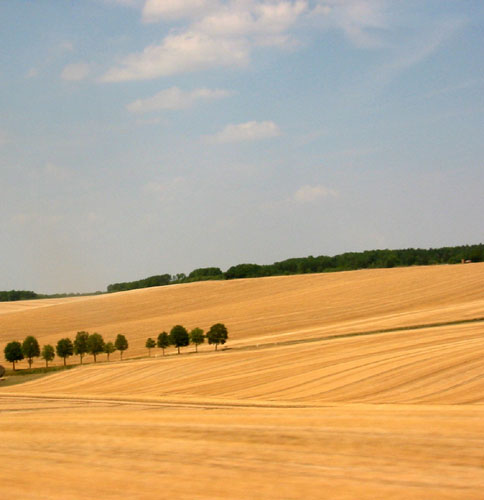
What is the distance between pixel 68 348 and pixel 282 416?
156ft

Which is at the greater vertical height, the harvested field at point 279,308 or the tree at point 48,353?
the harvested field at point 279,308

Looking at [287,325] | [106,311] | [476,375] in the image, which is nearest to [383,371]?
[476,375]

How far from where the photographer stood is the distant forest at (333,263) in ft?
395

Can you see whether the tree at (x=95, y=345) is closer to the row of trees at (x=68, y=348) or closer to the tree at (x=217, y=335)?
the row of trees at (x=68, y=348)

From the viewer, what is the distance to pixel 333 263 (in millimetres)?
133125

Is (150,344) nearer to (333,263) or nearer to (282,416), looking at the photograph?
(282,416)

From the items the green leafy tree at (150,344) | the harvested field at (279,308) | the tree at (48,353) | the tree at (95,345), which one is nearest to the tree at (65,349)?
the tree at (48,353)

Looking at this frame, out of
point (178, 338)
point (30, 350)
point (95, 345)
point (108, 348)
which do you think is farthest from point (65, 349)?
point (178, 338)

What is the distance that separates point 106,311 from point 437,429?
7480cm

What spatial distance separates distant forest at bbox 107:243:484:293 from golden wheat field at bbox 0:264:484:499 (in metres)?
57.0

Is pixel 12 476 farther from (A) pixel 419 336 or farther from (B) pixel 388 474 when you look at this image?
(A) pixel 419 336

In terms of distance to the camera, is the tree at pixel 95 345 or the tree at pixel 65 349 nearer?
the tree at pixel 95 345

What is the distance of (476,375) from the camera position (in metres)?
23.1

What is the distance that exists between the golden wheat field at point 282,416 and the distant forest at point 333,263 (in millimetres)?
56988
